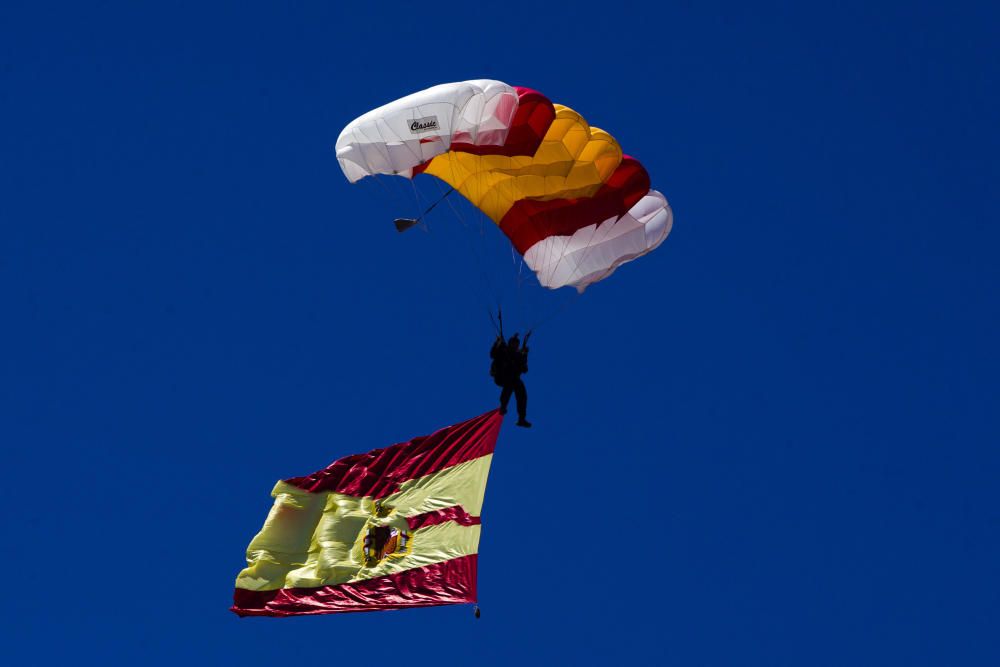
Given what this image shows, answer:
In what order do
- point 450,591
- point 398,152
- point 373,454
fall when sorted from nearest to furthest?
point 398,152 → point 450,591 → point 373,454

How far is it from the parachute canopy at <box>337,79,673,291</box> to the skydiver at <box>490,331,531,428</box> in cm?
185

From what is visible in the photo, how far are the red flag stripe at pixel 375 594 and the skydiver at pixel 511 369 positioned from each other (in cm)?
231

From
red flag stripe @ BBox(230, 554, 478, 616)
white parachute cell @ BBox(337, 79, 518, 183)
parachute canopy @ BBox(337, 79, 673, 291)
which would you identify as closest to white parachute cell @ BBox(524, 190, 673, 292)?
parachute canopy @ BBox(337, 79, 673, 291)

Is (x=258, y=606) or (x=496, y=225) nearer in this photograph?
(x=258, y=606)

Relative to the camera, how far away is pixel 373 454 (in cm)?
2583

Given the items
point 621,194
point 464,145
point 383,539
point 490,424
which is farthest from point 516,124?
point 383,539

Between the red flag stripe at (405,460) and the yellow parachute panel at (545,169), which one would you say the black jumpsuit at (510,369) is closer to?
the red flag stripe at (405,460)

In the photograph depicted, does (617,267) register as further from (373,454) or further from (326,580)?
(326,580)

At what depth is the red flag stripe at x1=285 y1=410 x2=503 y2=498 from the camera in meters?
25.3

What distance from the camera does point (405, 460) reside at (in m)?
25.7

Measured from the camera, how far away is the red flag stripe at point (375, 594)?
23.9m

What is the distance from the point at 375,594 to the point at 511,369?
150 inches

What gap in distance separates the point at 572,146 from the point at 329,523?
667 centimetres

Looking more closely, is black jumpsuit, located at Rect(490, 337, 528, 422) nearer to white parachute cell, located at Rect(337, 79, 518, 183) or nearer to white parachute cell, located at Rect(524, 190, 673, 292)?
white parachute cell, located at Rect(524, 190, 673, 292)
